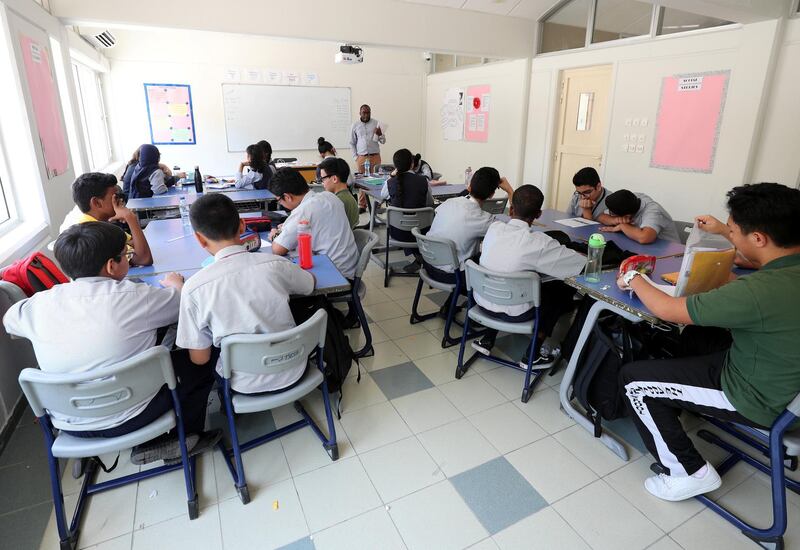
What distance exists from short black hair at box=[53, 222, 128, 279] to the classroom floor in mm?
1017

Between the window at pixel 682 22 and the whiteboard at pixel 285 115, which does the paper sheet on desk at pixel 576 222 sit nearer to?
the window at pixel 682 22

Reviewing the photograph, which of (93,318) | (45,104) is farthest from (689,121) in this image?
(45,104)

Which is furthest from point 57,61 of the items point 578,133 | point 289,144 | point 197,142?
point 578,133

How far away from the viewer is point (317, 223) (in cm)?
274

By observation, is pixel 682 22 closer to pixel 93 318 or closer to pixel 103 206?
pixel 103 206

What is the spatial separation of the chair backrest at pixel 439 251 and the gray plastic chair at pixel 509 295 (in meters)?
0.34

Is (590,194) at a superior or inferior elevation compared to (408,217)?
superior

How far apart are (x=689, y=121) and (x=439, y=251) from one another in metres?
3.37

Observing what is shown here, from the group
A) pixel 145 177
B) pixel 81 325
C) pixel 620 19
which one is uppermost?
pixel 620 19

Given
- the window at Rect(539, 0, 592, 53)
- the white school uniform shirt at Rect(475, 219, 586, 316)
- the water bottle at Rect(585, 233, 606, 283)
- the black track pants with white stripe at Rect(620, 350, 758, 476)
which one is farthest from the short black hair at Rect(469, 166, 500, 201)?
the window at Rect(539, 0, 592, 53)

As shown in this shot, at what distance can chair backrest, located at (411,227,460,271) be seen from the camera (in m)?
2.87

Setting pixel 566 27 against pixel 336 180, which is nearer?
pixel 336 180

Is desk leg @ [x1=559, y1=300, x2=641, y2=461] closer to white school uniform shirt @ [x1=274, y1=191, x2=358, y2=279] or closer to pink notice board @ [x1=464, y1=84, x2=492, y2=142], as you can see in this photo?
white school uniform shirt @ [x1=274, y1=191, x2=358, y2=279]

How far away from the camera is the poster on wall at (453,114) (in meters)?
7.91
